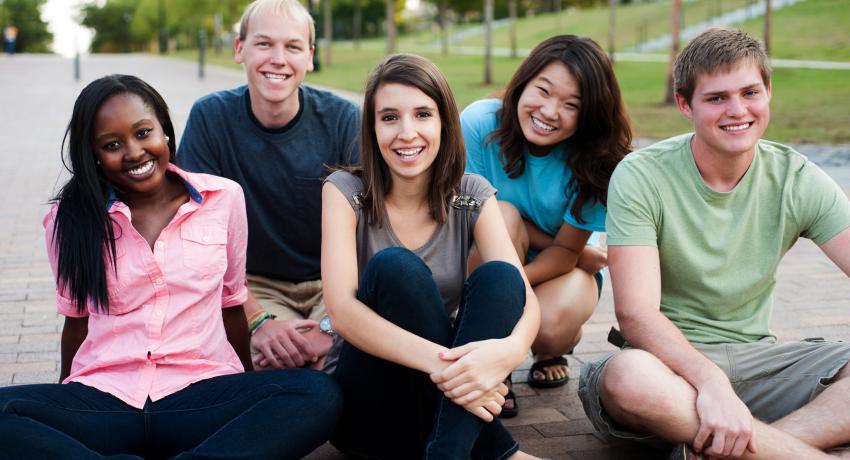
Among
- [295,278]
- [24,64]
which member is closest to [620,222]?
[295,278]

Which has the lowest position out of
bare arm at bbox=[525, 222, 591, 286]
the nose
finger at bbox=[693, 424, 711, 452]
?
finger at bbox=[693, 424, 711, 452]

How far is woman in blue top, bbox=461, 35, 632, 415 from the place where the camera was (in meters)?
3.66

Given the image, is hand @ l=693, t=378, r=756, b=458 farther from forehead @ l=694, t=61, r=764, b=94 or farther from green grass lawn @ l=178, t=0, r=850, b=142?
green grass lawn @ l=178, t=0, r=850, b=142

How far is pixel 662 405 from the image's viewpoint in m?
2.80

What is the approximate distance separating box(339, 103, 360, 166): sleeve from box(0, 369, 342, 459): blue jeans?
119cm

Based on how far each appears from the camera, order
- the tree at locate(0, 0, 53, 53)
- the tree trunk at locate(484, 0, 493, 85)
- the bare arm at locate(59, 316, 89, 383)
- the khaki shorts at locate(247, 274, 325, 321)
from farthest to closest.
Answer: the tree at locate(0, 0, 53, 53) → the tree trunk at locate(484, 0, 493, 85) → the khaki shorts at locate(247, 274, 325, 321) → the bare arm at locate(59, 316, 89, 383)

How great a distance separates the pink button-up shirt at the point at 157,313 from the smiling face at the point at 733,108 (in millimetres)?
1746

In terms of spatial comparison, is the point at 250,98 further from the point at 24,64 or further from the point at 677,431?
the point at 24,64

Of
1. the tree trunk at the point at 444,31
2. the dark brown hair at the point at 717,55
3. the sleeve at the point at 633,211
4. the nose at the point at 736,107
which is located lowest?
the sleeve at the point at 633,211

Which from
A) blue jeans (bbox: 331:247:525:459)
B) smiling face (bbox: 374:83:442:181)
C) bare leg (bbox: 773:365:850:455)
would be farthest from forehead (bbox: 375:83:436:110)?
bare leg (bbox: 773:365:850:455)

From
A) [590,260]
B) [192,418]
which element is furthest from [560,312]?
[192,418]

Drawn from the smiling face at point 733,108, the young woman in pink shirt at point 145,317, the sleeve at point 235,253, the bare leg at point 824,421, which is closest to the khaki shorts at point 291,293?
the sleeve at point 235,253

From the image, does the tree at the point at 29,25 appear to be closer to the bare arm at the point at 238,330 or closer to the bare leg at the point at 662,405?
the bare arm at the point at 238,330

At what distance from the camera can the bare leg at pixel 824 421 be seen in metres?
2.82
